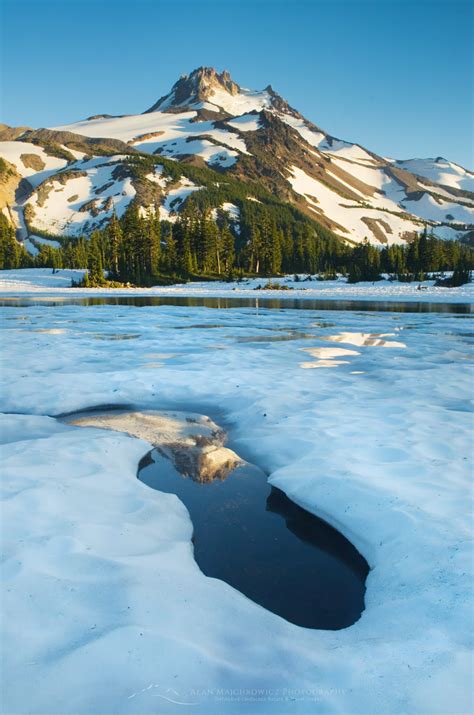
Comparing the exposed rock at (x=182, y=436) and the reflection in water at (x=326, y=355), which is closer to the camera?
the exposed rock at (x=182, y=436)

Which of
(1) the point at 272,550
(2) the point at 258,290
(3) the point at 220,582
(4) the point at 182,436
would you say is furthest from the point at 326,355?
(2) the point at 258,290

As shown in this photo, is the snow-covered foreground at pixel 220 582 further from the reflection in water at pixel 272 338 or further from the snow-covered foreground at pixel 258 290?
the snow-covered foreground at pixel 258 290

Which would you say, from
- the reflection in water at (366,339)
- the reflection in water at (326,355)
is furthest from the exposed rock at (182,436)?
the reflection in water at (366,339)

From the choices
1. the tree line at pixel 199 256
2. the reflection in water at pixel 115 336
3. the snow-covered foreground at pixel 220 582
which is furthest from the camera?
the tree line at pixel 199 256

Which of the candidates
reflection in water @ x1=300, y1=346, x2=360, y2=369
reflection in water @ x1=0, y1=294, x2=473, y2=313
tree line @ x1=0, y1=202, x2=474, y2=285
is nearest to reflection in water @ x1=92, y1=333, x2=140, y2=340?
reflection in water @ x1=300, y1=346, x2=360, y2=369

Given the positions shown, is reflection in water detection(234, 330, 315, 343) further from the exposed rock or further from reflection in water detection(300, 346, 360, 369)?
the exposed rock

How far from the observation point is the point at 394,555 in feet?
13.6

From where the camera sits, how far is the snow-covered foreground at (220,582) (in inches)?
106

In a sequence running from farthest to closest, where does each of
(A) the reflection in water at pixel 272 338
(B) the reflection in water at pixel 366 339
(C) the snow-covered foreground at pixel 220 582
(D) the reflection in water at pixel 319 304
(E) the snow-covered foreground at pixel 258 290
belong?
(E) the snow-covered foreground at pixel 258 290 < (D) the reflection in water at pixel 319 304 < (A) the reflection in water at pixel 272 338 < (B) the reflection in water at pixel 366 339 < (C) the snow-covered foreground at pixel 220 582

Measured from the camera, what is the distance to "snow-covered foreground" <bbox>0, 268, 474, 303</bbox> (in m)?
46.2

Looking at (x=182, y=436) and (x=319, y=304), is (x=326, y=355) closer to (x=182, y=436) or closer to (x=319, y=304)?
(x=182, y=436)

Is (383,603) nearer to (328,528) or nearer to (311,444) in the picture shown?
(328,528)

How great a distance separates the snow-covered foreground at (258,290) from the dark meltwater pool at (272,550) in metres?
40.6

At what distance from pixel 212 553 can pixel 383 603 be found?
5.22ft
